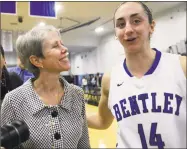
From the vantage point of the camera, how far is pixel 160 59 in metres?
1.48

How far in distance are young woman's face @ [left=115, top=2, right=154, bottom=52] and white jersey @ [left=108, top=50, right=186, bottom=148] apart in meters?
0.16

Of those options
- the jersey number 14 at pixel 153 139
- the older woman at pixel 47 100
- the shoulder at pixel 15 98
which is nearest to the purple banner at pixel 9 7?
the older woman at pixel 47 100

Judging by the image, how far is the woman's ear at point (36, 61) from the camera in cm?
151

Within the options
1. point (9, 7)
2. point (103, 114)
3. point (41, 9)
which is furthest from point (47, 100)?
point (41, 9)

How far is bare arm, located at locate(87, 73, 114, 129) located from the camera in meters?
1.68

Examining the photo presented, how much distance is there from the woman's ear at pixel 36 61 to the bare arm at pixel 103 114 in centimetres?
44

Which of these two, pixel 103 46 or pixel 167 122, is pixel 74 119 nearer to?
pixel 167 122

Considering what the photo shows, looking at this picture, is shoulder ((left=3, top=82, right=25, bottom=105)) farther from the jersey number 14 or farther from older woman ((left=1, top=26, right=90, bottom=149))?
the jersey number 14

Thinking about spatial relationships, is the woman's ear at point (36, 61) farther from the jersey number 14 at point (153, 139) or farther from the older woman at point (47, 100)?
the jersey number 14 at point (153, 139)

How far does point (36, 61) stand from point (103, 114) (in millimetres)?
652

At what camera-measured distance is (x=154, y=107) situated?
4.47ft

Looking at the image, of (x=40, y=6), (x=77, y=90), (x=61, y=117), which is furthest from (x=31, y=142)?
(x=40, y=6)

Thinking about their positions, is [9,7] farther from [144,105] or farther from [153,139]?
[153,139]

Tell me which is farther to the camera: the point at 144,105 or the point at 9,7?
the point at 9,7
